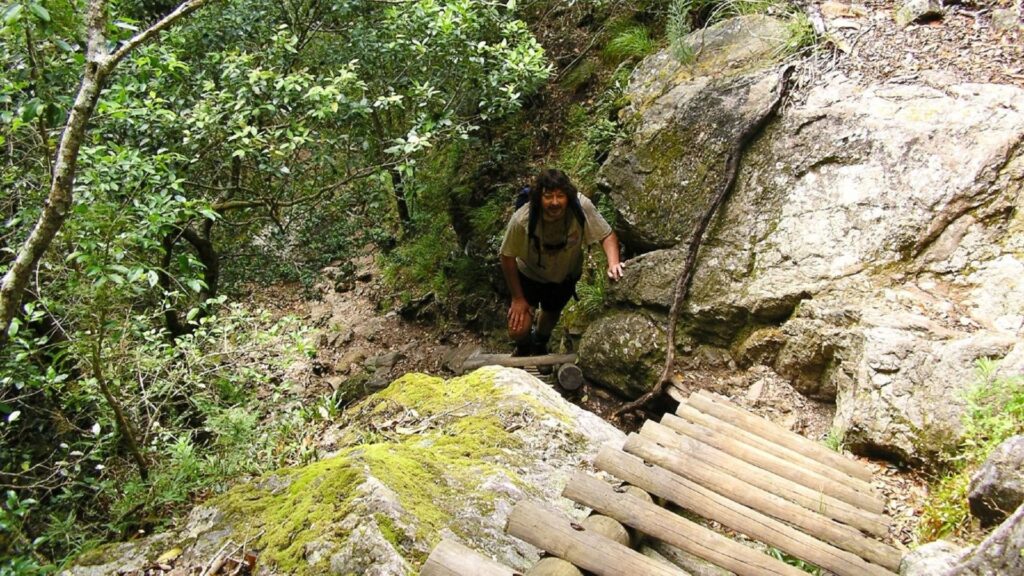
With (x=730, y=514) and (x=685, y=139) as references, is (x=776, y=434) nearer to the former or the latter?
(x=730, y=514)

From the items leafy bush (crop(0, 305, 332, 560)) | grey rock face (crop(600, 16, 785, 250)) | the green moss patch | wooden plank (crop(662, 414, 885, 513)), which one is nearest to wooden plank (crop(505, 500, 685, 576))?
the green moss patch

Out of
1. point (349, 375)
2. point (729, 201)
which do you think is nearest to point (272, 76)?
point (729, 201)

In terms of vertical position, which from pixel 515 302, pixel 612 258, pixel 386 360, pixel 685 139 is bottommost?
pixel 386 360

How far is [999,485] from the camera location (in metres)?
2.93

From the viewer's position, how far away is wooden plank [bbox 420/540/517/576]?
2354 millimetres

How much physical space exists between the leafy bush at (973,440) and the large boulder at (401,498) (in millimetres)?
2011

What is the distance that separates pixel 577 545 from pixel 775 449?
215cm

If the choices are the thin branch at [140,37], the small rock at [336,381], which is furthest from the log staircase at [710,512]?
the small rock at [336,381]

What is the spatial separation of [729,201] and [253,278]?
685 cm

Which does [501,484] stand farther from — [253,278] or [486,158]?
[486,158]

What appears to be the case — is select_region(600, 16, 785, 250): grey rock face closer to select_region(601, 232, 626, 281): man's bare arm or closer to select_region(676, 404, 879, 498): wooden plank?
select_region(601, 232, 626, 281): man's bare arm

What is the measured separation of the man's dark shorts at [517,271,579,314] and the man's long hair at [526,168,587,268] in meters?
0.65

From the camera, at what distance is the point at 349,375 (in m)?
10.3

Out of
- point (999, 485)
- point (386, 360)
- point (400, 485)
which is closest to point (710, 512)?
point (999, 485)
